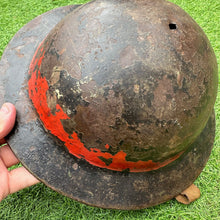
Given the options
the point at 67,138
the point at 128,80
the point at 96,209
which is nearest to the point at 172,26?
the point at 128,80

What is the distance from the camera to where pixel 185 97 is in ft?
2.96

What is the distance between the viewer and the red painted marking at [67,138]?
1.01 m

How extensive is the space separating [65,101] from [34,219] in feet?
3.03

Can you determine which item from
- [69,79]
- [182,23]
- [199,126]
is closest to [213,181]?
[199,126]

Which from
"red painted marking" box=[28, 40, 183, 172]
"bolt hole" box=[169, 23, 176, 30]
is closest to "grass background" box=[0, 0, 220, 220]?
"red painted marking" box=[28, 40, 183, 172]

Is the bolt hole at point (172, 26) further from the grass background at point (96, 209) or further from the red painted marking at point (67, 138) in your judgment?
the grass background at point (96, 209)

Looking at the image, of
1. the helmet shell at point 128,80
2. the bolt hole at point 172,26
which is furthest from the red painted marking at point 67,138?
the bolt hole at point 172,26

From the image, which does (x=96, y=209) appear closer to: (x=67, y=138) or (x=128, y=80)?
(x=67, y=138)

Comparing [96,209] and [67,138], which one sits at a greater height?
[67,138]

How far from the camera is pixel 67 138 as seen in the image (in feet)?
3.41

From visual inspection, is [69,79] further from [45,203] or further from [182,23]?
[45,203]

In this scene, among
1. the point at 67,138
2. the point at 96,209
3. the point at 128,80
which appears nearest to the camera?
the point at 128,80

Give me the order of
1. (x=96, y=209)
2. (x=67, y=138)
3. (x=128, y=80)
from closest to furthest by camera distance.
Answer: (x=128, y=80) < (x=67, y=138) < (x=96, y=209)

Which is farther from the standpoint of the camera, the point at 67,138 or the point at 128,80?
the point at 67,138
